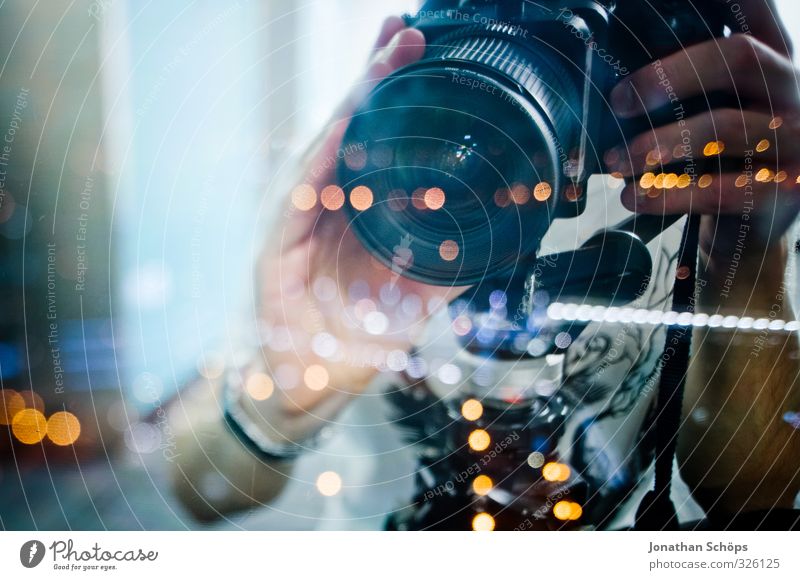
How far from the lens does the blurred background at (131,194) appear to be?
30 cm

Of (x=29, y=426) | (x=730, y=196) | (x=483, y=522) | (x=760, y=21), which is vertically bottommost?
(x=483, y=522)

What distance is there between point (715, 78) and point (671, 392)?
22cm

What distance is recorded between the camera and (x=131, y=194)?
0.30 meters

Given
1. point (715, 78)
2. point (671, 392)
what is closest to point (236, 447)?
point (671, 392)

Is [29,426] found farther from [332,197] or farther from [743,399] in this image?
[743,399]

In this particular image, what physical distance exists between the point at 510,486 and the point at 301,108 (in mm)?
283

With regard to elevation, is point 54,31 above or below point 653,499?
above

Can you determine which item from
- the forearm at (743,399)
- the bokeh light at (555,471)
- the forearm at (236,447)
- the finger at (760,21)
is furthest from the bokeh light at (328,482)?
the finger at (760,21)

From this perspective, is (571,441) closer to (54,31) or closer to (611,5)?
(611,5)

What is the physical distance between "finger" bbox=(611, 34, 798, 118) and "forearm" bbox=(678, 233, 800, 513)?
11 cm

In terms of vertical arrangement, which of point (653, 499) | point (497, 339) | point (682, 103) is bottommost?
point (653, 499)

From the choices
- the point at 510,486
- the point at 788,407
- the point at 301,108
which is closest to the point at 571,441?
the point at 510,486

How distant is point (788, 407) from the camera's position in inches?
13.6

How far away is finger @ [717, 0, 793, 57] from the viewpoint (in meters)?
0.32
